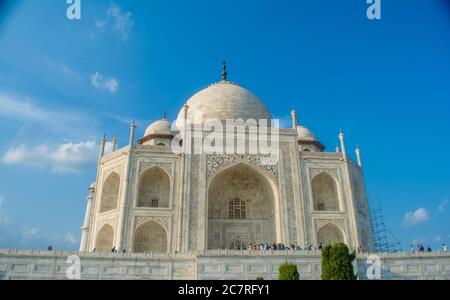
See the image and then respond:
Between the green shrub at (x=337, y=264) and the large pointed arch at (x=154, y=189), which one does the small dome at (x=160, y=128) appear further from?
the green shrub at (x=337, y=264)

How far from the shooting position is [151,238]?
1894cm

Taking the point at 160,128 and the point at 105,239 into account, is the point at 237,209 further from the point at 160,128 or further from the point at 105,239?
the point at 160,128

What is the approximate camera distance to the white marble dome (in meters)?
24.0

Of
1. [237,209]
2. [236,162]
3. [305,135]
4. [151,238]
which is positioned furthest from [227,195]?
[305,135]

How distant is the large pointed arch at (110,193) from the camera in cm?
2029

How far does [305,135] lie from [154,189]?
13.2 m

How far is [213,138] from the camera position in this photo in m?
20.4

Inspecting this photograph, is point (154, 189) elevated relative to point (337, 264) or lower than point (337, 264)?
elevated

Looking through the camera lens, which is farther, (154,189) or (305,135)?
(305,135)

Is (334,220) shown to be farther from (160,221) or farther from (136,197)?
(136,197)

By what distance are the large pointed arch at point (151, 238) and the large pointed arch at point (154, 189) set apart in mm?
1525
